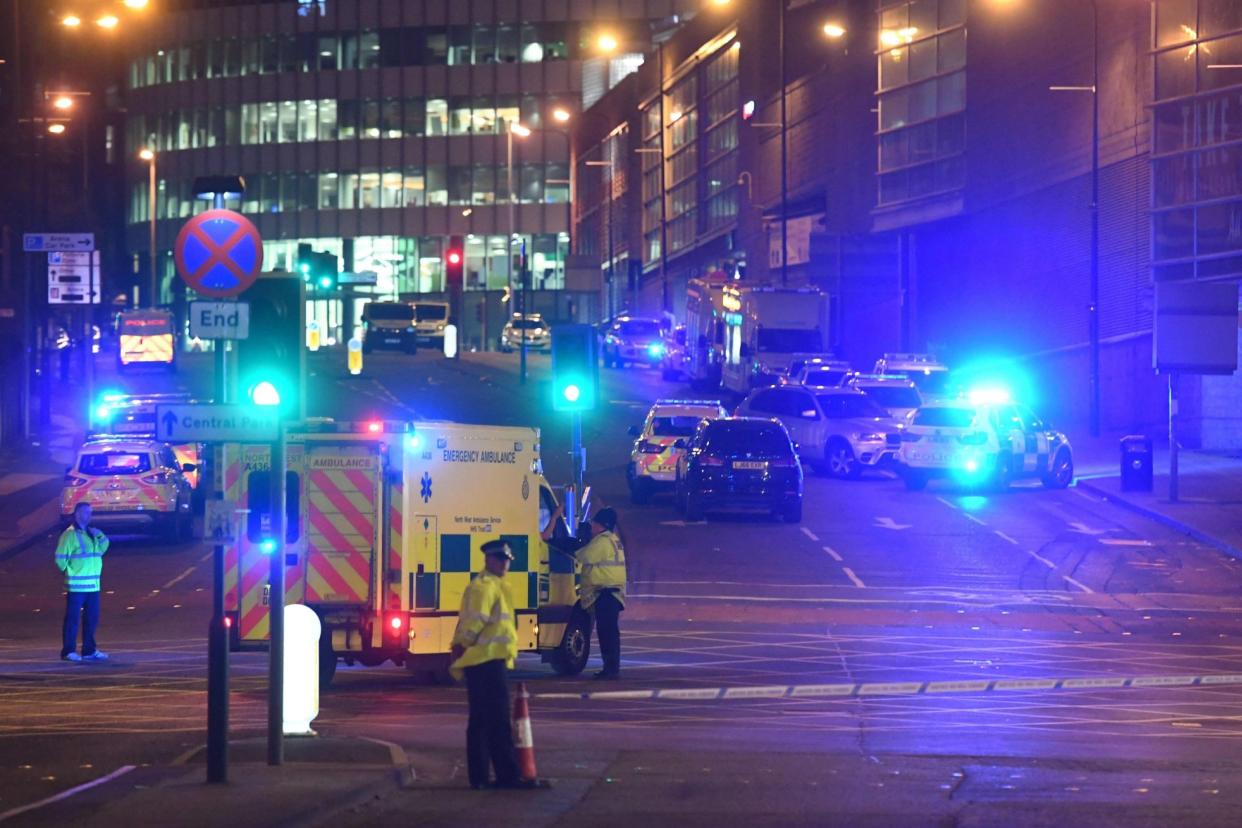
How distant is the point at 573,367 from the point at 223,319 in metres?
16.5

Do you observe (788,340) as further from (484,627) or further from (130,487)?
(484,627)

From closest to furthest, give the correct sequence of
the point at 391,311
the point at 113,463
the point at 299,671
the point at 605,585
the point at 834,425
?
the point at 299,671, the point at 605,585, the point at 113,463, the point at 834,425, the point at 391,311

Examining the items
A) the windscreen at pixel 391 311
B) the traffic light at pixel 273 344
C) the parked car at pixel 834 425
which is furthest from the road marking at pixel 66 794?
the windscreen at pixel 391 311

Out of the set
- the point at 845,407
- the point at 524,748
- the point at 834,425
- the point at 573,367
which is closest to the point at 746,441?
the point at 573,367

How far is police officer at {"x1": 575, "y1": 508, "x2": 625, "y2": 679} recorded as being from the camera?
1881cm

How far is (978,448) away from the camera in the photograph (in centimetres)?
3853

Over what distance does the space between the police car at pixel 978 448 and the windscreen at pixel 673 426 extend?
4.37 meters

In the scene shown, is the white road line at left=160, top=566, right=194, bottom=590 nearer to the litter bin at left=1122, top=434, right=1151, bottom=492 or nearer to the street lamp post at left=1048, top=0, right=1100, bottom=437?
the litter bin at left=1122, top=434, right=1151, bottom=492

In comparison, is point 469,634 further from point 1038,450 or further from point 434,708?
point 1038,450

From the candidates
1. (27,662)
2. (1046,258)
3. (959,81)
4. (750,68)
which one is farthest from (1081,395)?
(27,662)

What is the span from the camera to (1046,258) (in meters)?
57.9

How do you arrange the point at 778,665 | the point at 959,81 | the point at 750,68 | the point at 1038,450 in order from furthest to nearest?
the point at 750,68 → the point at 959,81 → the point at 1038,450 → the point at 778,665

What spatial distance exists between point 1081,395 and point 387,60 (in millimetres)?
73725

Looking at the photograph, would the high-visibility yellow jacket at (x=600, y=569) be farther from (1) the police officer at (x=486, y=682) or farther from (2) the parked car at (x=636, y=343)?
(2) the parked car at (x=636, y=343)
